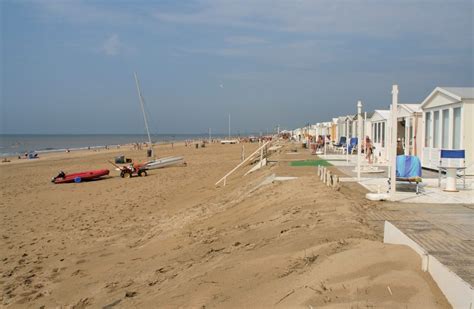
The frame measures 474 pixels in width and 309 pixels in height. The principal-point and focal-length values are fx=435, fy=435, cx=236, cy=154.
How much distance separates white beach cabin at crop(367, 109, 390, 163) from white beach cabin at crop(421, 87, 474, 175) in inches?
83.1

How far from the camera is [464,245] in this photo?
509 centimetres

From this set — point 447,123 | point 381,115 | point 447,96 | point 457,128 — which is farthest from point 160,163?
point 457,128

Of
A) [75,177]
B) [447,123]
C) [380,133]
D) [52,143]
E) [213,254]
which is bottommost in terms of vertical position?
[75,177]

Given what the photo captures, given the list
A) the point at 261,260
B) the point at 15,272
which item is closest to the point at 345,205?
the point at 261,260

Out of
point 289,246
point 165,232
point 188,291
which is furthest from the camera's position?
point 165,232

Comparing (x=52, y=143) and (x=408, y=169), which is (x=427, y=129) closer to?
(x=408, y=169)

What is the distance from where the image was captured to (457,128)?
13016 mm

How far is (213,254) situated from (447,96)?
10.6m

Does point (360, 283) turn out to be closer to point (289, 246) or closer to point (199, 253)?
point (289, 246)

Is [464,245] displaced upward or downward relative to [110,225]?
upward

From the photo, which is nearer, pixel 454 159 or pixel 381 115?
pixel 454 159

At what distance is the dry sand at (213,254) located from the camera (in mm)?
3773

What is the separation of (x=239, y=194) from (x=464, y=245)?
741 centimetres

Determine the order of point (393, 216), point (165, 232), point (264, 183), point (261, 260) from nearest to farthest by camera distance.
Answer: point (261, 260) → point (393, 216) → point (165, 232) → point (264, 183)
